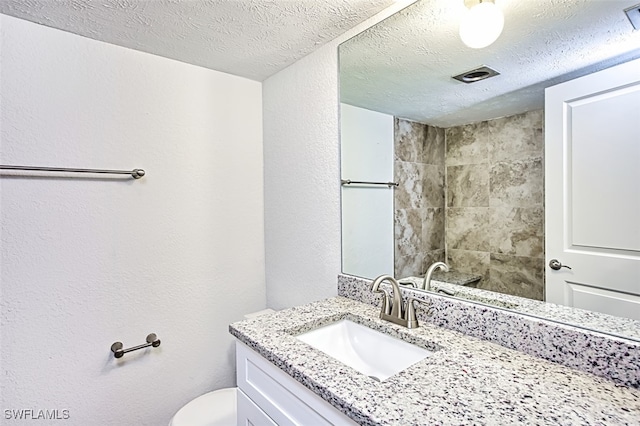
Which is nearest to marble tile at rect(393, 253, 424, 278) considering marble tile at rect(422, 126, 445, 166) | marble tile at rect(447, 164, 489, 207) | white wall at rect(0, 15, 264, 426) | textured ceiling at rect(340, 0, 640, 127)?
marble tile at rect(447, 164, 489, 207)

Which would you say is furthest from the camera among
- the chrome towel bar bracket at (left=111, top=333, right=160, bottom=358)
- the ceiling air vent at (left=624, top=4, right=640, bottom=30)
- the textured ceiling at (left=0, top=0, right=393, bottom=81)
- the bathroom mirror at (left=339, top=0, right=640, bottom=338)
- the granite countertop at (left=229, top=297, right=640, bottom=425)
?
the chrome towel bar bracket at (left=111, top=333, right=160, bottom=358)

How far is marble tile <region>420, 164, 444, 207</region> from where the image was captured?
1.17 meters

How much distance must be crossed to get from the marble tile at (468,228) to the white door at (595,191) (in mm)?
181

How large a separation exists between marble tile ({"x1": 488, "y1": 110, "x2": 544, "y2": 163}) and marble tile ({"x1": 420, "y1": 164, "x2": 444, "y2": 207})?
0.65ft

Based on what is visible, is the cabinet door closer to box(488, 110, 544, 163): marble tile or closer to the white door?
the white door

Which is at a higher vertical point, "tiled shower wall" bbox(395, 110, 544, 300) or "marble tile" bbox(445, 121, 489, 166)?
"marble tile" bbox(445, 121, 489, 166)

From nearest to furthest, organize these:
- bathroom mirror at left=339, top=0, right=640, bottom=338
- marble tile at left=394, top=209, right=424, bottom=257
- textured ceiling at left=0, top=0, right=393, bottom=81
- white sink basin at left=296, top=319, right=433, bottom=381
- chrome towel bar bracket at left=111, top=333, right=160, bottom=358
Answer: bathroom mirror at left=339, top=0, right=640, bottom=338
white sink basin at left=296, top=319, right=433, bottom=381
textured ceiling at left=0, top=0, right=393, bottom=81
marble tile at left=394, top=209, right=424, bottom=257
chrome towel bar bracket at left=111, top=333, right=160, bottom=358

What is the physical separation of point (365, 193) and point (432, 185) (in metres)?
0.32

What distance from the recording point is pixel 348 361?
3.70 feet

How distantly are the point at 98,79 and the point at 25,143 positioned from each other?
0.39 meters

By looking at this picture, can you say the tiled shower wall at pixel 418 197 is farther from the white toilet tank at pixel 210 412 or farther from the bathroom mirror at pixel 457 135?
the white toilet tank at pixel 210 412

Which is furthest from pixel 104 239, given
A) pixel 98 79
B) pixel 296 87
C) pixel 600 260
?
pixel 600 260

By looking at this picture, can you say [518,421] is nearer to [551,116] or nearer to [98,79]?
[551,116]

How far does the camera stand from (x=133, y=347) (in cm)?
144
